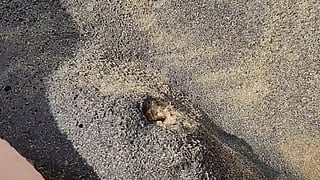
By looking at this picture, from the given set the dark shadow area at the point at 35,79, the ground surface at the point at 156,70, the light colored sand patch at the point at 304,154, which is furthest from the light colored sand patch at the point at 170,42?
the light colored sand patch at the point at 304,154

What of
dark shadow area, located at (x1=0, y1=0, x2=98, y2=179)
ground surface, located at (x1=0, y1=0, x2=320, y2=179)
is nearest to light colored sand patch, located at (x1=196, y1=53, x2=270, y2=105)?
ground surface, located at (x1=0, y1=0, x2=320, y2=179)

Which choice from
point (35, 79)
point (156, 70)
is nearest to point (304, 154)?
point (156, 70)

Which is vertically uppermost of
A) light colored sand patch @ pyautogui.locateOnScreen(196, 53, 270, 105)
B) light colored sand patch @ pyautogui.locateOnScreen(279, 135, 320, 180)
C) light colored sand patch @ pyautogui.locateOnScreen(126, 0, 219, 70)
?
light colored sand patch @ pyautogui.locateOnScreen(126, 0, 219, 70)

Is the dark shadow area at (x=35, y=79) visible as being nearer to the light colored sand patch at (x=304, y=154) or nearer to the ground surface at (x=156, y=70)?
the ground surface at (x=156, y=70)

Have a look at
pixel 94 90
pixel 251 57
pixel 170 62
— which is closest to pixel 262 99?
pixel 251 57

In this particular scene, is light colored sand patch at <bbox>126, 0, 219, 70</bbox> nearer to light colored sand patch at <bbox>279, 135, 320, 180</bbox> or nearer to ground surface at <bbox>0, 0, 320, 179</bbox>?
ground surface at <bbox>0, 0, 320, 179</bbox>

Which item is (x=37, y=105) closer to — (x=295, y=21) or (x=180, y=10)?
(x=180, y=10)

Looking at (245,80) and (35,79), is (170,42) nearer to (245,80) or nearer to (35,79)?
(245,80)
